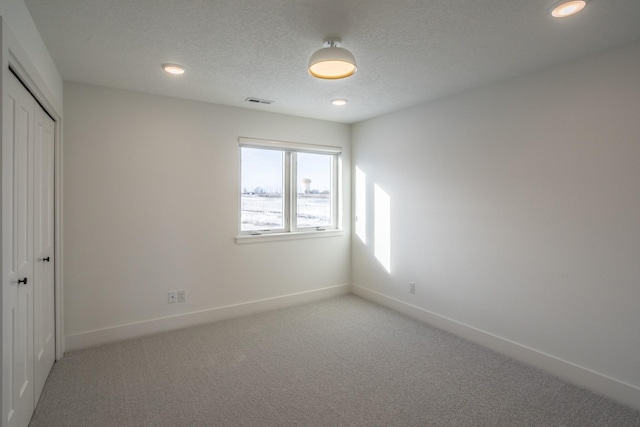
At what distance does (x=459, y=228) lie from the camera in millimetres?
3619

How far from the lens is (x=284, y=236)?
4.55m

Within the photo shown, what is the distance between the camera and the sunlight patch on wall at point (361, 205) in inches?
192

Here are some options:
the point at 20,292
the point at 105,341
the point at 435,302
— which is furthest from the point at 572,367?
the point at 105,341

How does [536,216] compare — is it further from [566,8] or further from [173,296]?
[173,296]

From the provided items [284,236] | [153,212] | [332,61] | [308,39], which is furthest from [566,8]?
[153,212]

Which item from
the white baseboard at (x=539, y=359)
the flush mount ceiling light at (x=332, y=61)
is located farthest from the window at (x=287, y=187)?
the flush mount ceiling light at (x=332, y=61)

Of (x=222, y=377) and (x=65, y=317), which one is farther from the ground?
(x=65, y=317)

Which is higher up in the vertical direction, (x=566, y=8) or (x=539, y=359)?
(x=566, y=8)

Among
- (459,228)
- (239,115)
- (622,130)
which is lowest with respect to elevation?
(459,228)

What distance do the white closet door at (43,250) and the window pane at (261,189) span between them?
193 centimetres

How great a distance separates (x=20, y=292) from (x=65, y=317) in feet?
4.73

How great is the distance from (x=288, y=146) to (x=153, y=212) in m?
1.83

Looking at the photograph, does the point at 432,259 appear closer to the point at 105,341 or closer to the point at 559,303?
the point at 559,303

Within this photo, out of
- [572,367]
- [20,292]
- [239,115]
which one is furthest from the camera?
[239,115]
